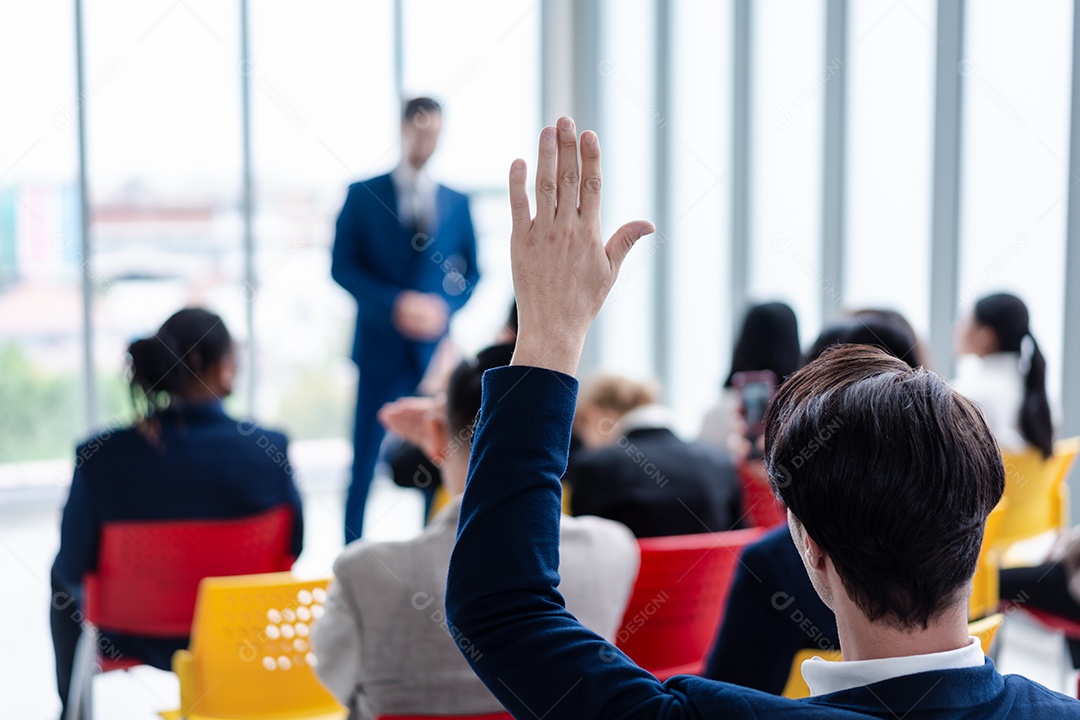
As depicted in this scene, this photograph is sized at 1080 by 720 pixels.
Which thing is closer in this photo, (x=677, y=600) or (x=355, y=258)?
(x=677, y=600)

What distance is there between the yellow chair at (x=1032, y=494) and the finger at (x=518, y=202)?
2.69 meters

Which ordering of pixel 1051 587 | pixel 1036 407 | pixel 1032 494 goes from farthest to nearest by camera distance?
1. pixel 1036 407
2. pixel 1032 494
3. pixel 1051 587

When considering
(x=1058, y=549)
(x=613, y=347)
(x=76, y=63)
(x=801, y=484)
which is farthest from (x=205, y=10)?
(x=801, y=484)

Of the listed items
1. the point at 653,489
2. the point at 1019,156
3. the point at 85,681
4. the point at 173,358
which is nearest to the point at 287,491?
the point at 173,358

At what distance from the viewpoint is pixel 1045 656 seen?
12.8ft

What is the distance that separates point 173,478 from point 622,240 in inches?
80.2

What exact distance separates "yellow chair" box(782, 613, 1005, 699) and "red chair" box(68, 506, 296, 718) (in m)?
1.37

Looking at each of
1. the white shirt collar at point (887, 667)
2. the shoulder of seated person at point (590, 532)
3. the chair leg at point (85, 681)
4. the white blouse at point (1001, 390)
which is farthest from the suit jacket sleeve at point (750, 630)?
the white blouse at point (1001, 390)

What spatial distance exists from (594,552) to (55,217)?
16.1 ft

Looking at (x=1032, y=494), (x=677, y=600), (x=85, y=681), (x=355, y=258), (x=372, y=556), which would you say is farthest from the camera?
(x=355, y=258)

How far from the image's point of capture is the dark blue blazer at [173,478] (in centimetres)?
260

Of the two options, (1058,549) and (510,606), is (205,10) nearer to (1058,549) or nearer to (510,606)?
(1058,549)

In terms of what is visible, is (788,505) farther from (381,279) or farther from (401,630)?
(381,279)

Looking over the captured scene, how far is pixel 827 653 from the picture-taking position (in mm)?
1780
